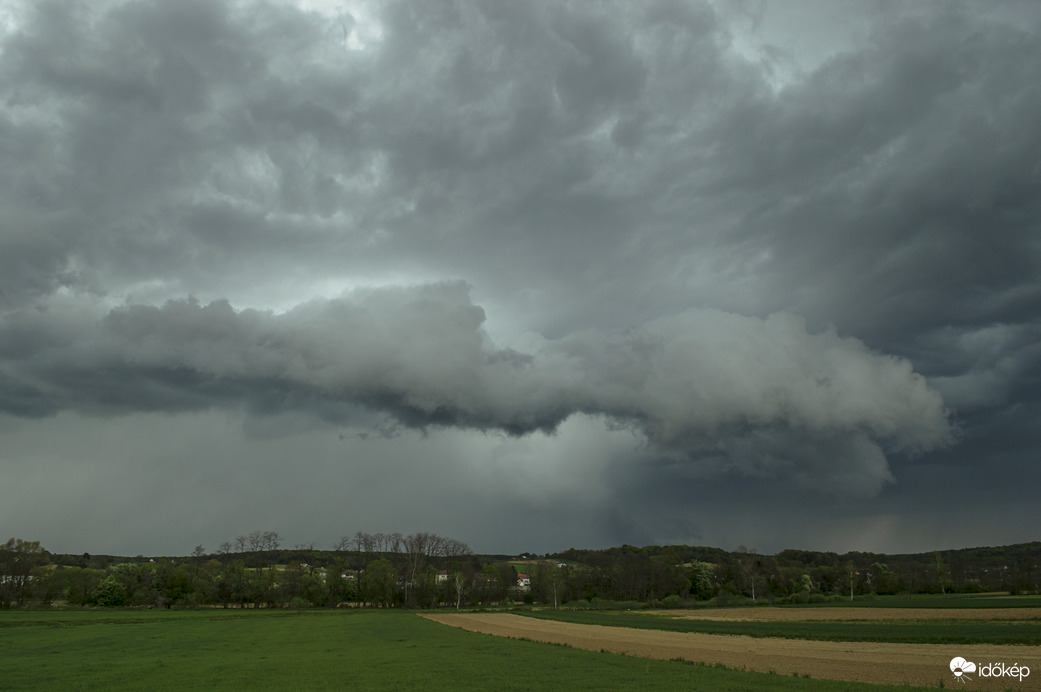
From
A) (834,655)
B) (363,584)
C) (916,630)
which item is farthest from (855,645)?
(363,584)

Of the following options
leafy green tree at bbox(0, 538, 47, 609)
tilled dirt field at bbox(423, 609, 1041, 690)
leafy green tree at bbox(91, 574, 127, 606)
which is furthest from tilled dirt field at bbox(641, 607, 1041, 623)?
leafy green tree at bbox(0, 538, 47, 609)

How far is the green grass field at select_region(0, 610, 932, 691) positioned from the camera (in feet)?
112

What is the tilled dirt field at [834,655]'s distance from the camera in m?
35.4

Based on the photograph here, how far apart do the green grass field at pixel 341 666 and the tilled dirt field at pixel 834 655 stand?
4.33 m

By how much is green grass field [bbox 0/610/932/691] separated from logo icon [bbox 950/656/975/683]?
28.9 feet

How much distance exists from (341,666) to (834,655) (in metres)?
36.0

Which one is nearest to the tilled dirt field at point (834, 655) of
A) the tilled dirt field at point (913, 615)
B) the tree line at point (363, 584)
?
the tilled dirt field at point (913, 615)

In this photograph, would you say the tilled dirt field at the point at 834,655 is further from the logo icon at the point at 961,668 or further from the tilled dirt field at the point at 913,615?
the tilled dirt field at the point at 913,615

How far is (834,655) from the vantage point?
48.1m

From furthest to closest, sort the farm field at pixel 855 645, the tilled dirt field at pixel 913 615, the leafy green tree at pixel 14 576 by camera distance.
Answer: the leafy green tree at pixel 14 576, the tilled dirt field at pixel 913 615, the farm field at pixel 855 645

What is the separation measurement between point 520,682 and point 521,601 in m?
169

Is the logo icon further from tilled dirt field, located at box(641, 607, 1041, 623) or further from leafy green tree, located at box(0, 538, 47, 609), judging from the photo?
leafy green tree, located at box(0, 538, 47, 609)

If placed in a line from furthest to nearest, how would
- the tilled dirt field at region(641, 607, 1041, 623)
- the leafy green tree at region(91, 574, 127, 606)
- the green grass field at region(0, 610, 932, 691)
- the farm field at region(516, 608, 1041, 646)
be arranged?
1. the leafy green tree at region(91, 574, 127, 606)
2. the tilled dirt field at region(641, 607, 1041, 623)
3. the farm field at region(516, 608, 1041, 646)
4. the green grass field at region(0, 610, 932, 691)

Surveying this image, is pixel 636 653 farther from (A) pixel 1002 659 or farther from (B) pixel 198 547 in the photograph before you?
(B) pixel 198 547
